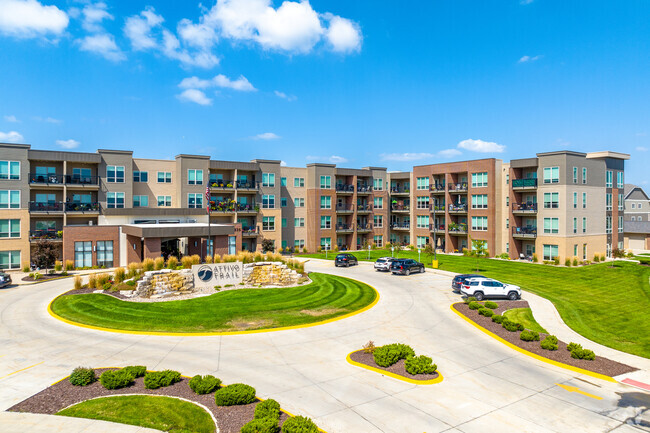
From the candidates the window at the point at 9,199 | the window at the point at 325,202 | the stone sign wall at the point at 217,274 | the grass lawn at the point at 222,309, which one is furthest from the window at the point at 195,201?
the grass lawn at the point at 222,309

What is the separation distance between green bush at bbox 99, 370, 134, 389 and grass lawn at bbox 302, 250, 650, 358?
2298 centimetres

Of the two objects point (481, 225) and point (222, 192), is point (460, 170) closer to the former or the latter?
point (481, 225)

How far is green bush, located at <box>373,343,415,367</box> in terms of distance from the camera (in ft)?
56.4

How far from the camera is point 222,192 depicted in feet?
186

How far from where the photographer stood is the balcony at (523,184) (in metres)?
54.3

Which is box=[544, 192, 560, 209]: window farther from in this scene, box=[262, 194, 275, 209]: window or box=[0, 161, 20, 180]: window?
box=[0, 161, 20, 180]: window

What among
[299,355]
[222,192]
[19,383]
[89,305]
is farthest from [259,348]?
[222,192]

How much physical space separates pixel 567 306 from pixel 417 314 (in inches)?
497

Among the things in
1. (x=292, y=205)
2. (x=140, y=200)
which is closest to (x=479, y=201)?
(x=292, y=205)

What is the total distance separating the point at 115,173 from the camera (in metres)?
50.5

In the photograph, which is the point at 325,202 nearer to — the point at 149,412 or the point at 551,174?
the point at 551,174

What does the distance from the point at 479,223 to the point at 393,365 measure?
47.1 metres

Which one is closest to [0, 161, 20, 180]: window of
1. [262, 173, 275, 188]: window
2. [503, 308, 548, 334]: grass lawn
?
[262, 173, 275, 188]: window

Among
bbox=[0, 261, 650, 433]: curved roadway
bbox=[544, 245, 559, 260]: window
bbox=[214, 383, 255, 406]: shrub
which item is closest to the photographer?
bbox=[0, 261, 650, 433]: curved roadway
